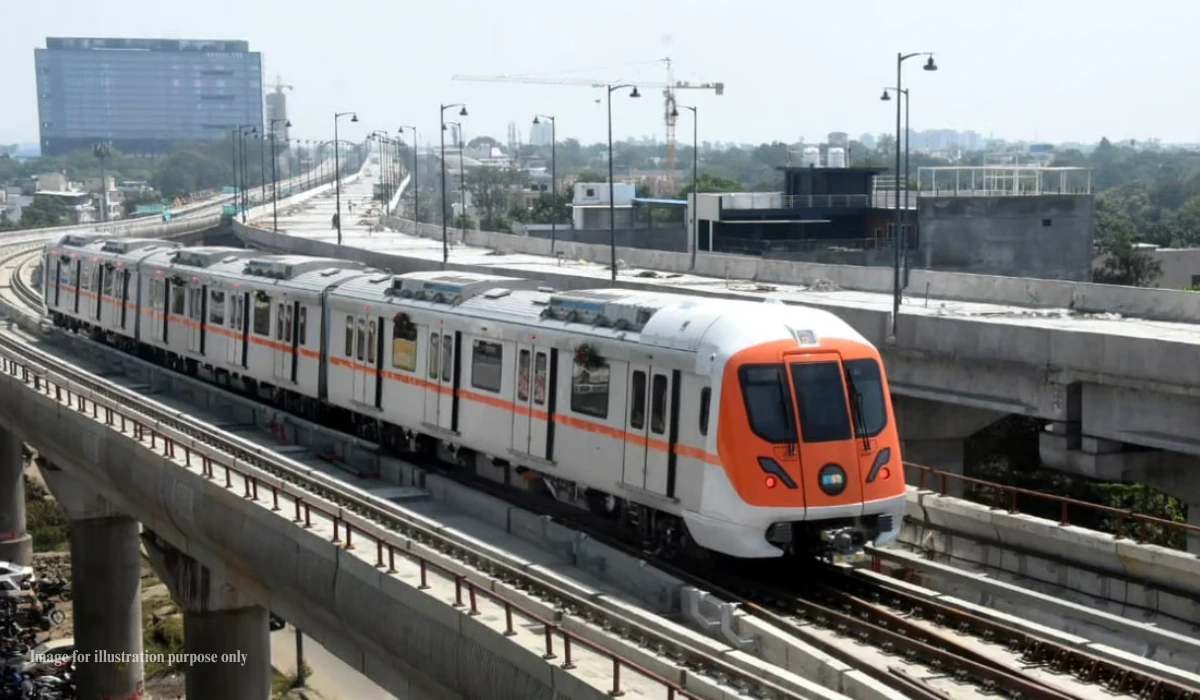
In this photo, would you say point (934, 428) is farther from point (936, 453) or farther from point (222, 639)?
point (222, 639)

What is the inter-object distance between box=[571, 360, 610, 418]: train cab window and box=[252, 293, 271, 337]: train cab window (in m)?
13.4

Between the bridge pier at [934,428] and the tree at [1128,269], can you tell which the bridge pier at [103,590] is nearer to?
the bridge pier at [934,428]

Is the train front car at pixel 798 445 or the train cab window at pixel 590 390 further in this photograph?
the train cab window at pixel 590 390

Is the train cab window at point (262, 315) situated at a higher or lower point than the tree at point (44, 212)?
higher

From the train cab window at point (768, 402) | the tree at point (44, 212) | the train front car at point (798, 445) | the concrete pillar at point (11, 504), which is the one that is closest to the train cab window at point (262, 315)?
the train front car at point (798, 445)

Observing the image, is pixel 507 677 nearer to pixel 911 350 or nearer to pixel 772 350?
pixel 772 350

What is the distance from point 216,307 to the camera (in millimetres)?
36312

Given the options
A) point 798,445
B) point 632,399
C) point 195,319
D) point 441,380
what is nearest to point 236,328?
point 195,319

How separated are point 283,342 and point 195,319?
615cm

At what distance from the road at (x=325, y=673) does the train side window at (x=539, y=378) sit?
22378 mm

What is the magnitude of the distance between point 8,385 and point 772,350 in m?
27.4

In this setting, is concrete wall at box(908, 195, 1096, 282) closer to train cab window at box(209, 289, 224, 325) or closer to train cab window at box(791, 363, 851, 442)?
train cab window at box(209, 289, 224, 325)

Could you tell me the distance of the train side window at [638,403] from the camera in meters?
19.8

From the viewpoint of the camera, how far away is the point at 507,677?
1633 centimetres
